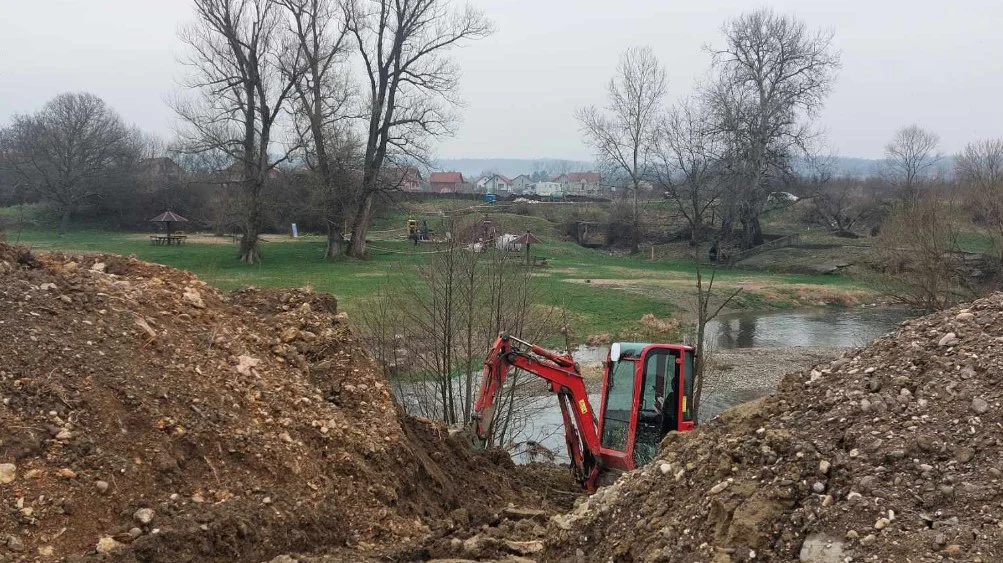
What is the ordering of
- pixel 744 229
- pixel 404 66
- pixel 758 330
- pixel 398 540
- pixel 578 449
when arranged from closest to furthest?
pixel 398 540, pixel 578 449, pixel 758 330, pixel 404 66, pixel 744 229

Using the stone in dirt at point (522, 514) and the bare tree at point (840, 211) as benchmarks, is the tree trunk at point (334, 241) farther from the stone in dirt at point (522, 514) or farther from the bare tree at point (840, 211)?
the stone in dirt at point (522, 514)

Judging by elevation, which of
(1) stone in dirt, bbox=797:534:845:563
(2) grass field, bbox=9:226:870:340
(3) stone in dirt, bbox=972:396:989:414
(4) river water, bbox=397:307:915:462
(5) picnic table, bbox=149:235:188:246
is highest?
(3) stone in dirt, bbox=972:396:989:414

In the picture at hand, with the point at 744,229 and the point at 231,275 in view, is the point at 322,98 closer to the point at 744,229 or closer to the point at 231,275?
the point at 231,275

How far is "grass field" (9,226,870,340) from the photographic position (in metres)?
28.7

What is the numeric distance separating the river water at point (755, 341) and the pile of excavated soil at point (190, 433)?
14.0ft

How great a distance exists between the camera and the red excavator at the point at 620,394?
9844 millimetres

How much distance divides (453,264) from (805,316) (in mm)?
23823

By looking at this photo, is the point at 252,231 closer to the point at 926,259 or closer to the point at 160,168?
the point at 926,259

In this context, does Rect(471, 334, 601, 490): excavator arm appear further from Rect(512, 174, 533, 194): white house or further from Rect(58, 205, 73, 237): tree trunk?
Rect(512, 174, 533, 194): white house

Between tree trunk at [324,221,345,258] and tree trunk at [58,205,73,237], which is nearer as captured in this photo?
tree trunk at [324,221,345,258]

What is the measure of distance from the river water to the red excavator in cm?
325

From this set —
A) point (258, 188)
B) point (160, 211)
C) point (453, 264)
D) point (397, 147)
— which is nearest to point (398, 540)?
point (453, 264)

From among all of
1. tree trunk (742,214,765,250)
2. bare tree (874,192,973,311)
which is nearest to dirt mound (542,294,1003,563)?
bare tree (874,192,973,311)

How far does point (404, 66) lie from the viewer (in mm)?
41688
